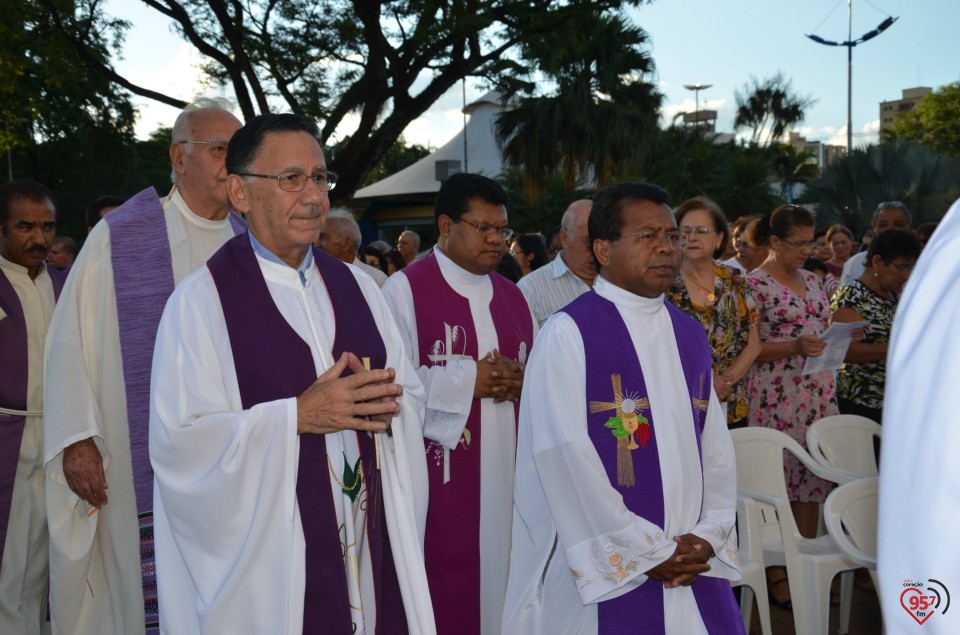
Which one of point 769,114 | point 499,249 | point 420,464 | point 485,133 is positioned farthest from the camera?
point 769,114

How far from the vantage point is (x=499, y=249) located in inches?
196

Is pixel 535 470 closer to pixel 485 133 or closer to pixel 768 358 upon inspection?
pixel 768 358

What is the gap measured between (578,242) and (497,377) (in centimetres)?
172

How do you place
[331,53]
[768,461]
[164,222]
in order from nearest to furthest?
[164,222] → [768,461] → [331,53]

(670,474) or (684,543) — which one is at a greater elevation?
(670,474)

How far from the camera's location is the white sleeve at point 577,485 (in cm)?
354

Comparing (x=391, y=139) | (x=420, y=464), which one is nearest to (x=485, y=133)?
(x=391, y=139)

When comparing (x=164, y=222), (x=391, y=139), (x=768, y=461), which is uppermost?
(x=391, y=139)

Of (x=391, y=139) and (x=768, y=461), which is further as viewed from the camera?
(x=391, y=139)

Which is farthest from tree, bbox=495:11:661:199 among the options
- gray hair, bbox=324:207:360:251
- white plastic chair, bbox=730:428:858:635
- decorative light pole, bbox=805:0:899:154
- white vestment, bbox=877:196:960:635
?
white vestment, bbox=877:196:960:635

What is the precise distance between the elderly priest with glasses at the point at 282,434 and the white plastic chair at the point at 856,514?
2.33m

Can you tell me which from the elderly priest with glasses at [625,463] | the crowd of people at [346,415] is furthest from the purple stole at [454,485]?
the elderly priest with glasses at [625,463]

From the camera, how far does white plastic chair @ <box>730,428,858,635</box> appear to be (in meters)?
4.87

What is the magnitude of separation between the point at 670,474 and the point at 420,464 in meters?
1.03
